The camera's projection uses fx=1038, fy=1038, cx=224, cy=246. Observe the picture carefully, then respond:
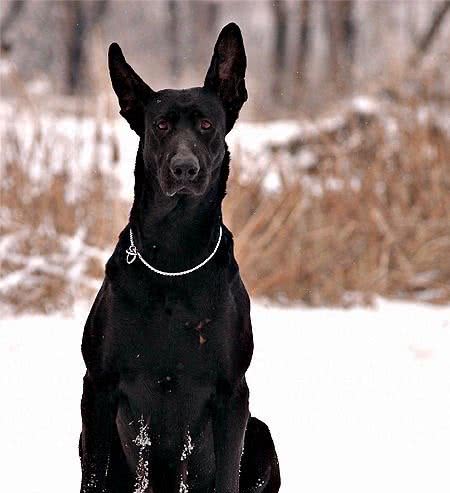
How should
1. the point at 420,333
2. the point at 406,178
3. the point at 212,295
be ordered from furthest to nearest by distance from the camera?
the point at 406,178, the point at 420,333, the point at 212,295

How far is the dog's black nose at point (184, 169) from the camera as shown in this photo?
2.72 metres

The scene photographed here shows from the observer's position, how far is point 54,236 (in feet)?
24.2

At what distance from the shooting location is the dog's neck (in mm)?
2963

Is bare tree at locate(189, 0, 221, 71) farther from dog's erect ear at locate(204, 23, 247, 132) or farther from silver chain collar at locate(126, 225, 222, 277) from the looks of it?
silver chain collar at locate(126, 225, 222, 277)

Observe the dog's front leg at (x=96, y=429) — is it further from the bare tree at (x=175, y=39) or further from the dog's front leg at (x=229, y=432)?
the bare tree at (x=175, y=39)

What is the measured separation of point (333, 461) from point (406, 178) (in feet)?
14.3

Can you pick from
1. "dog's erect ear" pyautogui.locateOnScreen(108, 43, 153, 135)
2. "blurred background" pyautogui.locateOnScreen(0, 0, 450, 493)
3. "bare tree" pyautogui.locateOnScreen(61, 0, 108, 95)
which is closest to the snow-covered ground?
"blurred background" pyautogui.locateOnScreen(0, 0, 450, 493)

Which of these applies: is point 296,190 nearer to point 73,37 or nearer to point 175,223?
point 175,223

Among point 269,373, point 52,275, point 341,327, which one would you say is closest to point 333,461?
point 269,373

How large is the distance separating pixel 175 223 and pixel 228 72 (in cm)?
47

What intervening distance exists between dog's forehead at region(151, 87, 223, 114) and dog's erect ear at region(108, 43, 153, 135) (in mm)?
69

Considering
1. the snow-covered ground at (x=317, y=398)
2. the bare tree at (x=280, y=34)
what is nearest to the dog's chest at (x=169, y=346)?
the snow-covered ground at (x=317, y=398)

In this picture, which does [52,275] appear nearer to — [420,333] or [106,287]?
[420,333]

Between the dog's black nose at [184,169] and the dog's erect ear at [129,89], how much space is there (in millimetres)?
303
